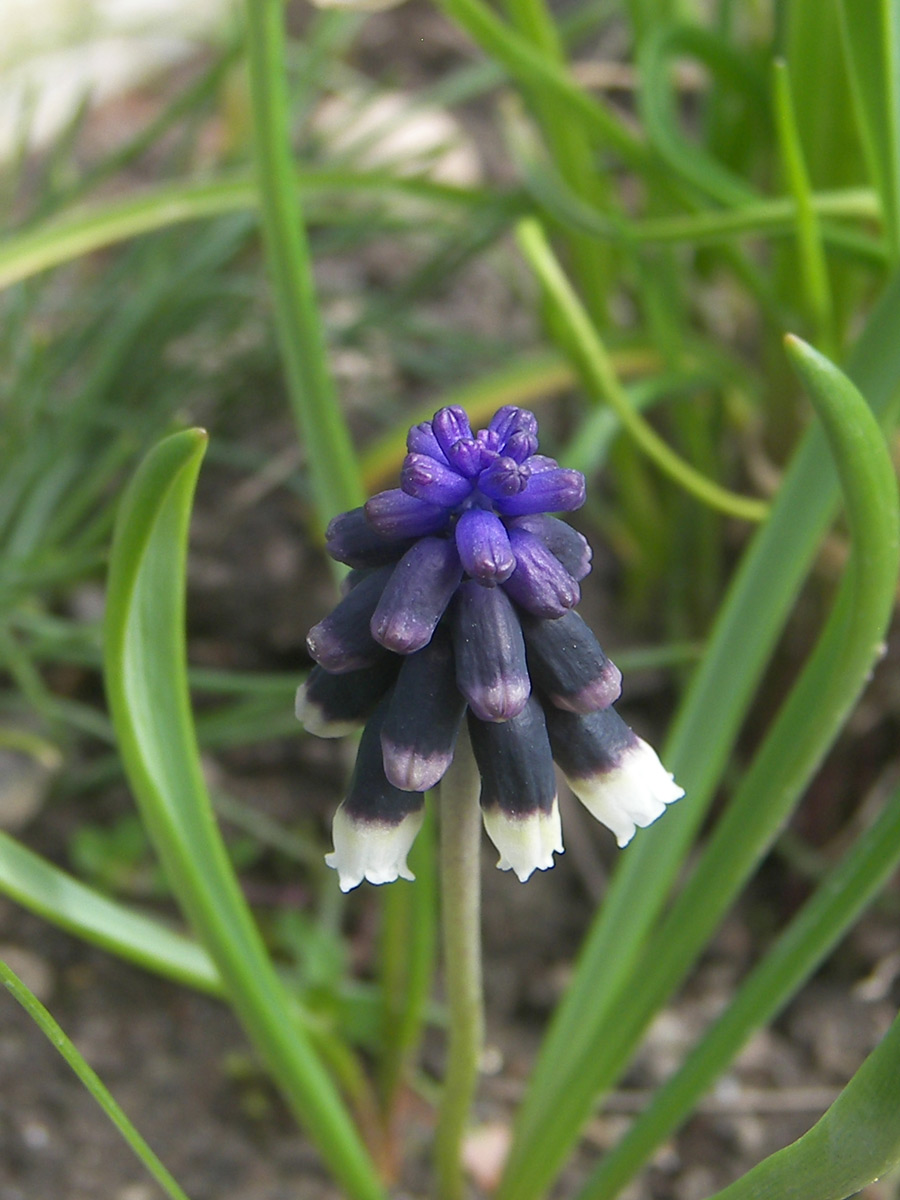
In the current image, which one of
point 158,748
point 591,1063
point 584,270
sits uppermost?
point 584,270

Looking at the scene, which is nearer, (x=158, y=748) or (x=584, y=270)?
(x=158, y=748)

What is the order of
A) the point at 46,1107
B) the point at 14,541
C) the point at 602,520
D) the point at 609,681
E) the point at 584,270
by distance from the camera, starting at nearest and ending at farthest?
the point at 609,681
the point at 46,1107
the point at 14,541
the point at 584,270
the point at 602,520

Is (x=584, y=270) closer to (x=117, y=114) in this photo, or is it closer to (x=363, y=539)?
(x=363, y=539)

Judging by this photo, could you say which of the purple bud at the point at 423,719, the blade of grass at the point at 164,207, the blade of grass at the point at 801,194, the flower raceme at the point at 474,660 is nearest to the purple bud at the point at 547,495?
the flower raceme at the point at 474,660

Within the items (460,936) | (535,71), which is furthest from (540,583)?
(535,71)

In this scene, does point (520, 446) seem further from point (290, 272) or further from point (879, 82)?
point (879, 82)

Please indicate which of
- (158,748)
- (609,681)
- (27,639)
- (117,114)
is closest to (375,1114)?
(158,748)

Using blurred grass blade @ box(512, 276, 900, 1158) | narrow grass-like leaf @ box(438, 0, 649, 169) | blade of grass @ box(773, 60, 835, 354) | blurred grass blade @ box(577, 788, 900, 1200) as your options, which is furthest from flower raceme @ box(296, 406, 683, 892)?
narrow grass-like leaf @ box(438, 0, 649, 169)
